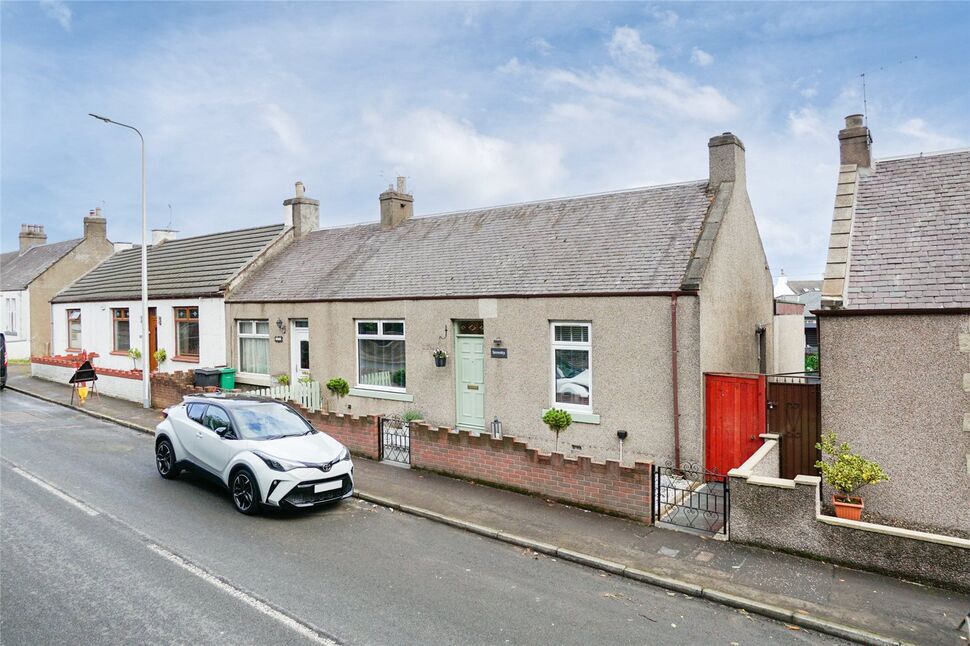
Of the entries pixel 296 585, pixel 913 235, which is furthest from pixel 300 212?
pixel 913 235

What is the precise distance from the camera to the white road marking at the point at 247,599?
5.77m

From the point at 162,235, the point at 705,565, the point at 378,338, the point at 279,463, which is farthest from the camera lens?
the point at 162,235

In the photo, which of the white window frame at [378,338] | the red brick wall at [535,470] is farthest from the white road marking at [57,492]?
the white window frame at [378,338]

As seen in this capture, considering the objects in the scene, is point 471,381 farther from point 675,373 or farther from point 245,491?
point 245,491

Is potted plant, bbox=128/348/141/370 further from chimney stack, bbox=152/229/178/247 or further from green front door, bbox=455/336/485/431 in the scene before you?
green front door, bbox=455/336/485/431

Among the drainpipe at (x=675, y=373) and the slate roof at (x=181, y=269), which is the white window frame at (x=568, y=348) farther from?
the slate roof at (x=181, y=269)

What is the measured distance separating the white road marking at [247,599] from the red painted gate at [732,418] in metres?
7.83

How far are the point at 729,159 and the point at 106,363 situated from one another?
2379 centimetres

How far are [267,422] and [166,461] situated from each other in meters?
2.56

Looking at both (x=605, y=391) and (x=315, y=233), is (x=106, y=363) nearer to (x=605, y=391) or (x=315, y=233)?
(x=315, y=233)

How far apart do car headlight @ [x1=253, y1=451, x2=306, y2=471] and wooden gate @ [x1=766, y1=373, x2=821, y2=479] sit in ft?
26.1

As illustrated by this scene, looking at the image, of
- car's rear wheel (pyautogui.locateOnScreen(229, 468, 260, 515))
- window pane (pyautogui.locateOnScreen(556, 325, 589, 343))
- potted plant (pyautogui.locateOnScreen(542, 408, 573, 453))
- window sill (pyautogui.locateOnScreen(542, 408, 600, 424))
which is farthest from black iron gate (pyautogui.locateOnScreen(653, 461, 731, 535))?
car's rear wheel (pyautogui.locateOnScreen(229, 468, 260, 515))

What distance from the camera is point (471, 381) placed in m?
14.3

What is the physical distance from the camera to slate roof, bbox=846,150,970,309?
898 cm
